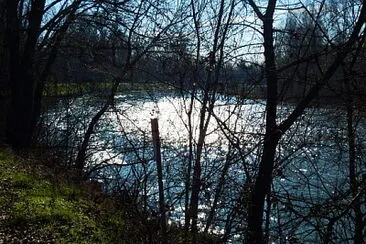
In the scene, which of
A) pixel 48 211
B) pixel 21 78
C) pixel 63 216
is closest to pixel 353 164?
pixel 63 216

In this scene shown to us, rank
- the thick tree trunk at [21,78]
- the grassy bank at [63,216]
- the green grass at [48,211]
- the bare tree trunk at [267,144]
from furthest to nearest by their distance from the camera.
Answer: the thick tree trunk at [21,78] < the bare tree trunk at [267,144] < the green grass at [48,211] < the grassy bank at [63,216]

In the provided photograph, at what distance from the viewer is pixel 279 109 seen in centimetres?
731

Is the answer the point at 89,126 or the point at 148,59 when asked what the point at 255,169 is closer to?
the point at 148,59

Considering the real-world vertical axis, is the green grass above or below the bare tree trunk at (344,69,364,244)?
below

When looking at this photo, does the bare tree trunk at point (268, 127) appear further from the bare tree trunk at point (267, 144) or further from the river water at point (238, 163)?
the river water at point (238, 163)

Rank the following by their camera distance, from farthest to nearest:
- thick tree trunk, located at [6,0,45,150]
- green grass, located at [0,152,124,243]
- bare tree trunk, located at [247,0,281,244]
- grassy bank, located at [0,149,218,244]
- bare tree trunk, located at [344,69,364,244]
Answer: thick tree trunk, located at [6,0,45,150], bare tree trunk, located at [247,0,281,244], bare tree trunk, located at [344,69,364,244], green grass, located at [0,152,124,243], grassy bank, located at [0,149,218,244]

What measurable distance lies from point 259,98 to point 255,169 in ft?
3.45

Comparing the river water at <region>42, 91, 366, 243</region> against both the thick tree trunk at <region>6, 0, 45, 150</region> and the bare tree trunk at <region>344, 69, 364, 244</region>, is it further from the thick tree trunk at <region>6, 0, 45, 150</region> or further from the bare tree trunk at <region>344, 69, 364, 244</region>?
the thick tree trunk at <region>6, 0, 45, 150</region>

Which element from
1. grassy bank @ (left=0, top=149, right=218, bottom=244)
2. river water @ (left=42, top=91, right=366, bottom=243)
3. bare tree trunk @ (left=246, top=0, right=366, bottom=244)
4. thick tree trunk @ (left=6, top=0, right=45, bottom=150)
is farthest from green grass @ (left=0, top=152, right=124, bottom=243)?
thick tree trunk @ (left=6, top=0, right=45, bottom=150)

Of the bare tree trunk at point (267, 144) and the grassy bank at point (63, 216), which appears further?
the bare tree trunk at point (267, 144)

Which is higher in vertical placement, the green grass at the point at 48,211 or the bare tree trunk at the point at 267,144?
the bare tree trunk at the point at 267,144

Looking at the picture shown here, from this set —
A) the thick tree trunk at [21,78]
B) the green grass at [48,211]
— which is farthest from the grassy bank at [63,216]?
the thick tree trunk at [21,78]

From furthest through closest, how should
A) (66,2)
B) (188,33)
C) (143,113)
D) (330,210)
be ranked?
(66,2)
(143,113)
(188,33)
(330,210)

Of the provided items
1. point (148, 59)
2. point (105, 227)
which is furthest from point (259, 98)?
point (148, 59)
